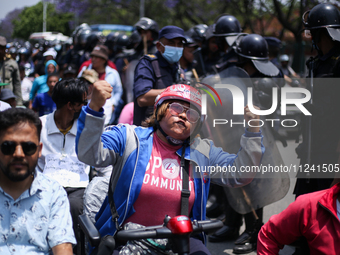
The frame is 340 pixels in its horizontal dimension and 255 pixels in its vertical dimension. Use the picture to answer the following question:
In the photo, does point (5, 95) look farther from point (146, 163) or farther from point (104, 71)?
point (146, 163)

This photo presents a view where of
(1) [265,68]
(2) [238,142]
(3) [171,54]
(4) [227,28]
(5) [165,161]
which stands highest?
(4) [227,28]

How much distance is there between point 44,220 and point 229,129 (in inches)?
89.2

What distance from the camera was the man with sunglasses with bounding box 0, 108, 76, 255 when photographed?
2178 mm

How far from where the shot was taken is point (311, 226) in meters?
2.24

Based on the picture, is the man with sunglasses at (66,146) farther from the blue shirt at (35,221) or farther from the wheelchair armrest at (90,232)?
the blue shirt at (35,221)

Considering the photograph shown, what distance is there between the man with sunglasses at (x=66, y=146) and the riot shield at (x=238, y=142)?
1254mm

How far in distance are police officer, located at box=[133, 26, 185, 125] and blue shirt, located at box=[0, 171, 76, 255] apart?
2.11m

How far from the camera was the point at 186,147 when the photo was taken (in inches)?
109

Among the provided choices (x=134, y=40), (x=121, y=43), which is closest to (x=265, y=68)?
(x=134, y=40)

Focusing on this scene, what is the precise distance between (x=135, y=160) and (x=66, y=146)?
1.24m

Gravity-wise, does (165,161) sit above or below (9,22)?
below

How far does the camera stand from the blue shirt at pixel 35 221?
7.16ft

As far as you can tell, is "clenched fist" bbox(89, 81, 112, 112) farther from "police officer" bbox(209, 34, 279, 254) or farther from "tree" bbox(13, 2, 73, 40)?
"tree" bbox(13, 2, 73, 40)

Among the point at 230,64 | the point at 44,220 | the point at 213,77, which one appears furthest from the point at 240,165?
the point at 230,64
